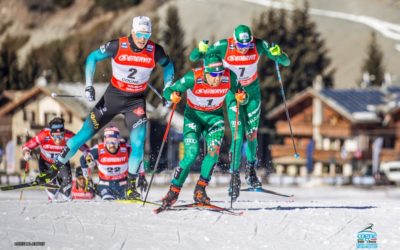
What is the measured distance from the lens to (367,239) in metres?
12.3

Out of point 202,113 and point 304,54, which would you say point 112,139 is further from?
point 304,54

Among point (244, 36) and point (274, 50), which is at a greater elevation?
point (244, 36)

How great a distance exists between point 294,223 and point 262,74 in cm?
5796

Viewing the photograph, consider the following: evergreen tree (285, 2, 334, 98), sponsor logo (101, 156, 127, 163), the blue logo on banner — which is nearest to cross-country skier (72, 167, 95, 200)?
sponsor logo (101, 156, 127, 163)

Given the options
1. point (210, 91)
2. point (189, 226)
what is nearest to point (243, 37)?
point (210, 91)

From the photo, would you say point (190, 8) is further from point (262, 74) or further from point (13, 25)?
point (262, 74)

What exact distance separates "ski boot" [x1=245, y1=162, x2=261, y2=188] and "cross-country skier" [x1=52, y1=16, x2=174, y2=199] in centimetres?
183

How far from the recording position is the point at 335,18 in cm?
12181

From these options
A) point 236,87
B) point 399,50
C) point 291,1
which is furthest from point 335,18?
point 236,87

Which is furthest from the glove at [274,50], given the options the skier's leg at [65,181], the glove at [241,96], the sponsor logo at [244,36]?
the skier's leg at [65,181]

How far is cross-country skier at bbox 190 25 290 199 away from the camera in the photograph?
50.1 feet

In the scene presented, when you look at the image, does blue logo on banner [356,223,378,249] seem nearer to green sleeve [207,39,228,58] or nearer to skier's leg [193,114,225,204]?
skier's leg [193,114,225,204]

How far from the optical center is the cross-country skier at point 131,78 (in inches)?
583

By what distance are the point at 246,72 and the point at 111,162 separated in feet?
12.6
